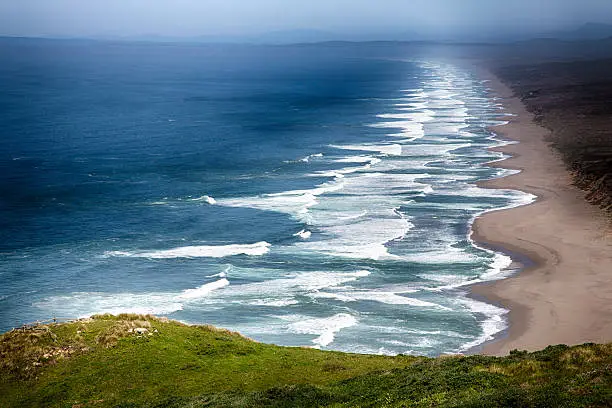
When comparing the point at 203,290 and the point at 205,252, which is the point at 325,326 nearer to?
Answer: the point at 203,290

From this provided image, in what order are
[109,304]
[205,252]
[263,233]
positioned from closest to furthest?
[109,304] → [205,252] → [263,233]

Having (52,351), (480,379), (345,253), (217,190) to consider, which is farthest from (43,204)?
(480,379)

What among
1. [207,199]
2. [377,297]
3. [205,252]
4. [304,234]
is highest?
[377,297]

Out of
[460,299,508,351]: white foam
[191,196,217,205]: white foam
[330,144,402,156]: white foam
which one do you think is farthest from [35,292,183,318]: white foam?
[330,144,402,156]: white foam

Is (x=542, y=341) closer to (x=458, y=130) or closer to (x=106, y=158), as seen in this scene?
(x=106, y=158)

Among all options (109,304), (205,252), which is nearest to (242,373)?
(109,304)

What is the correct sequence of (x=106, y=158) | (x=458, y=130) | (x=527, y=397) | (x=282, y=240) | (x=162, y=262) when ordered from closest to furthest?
1. (x=527, y=397)
2. (x=162, y=262)
3. (x=282, y=240)
4. (x=106, y=158)
5. (x=458, y=130)
